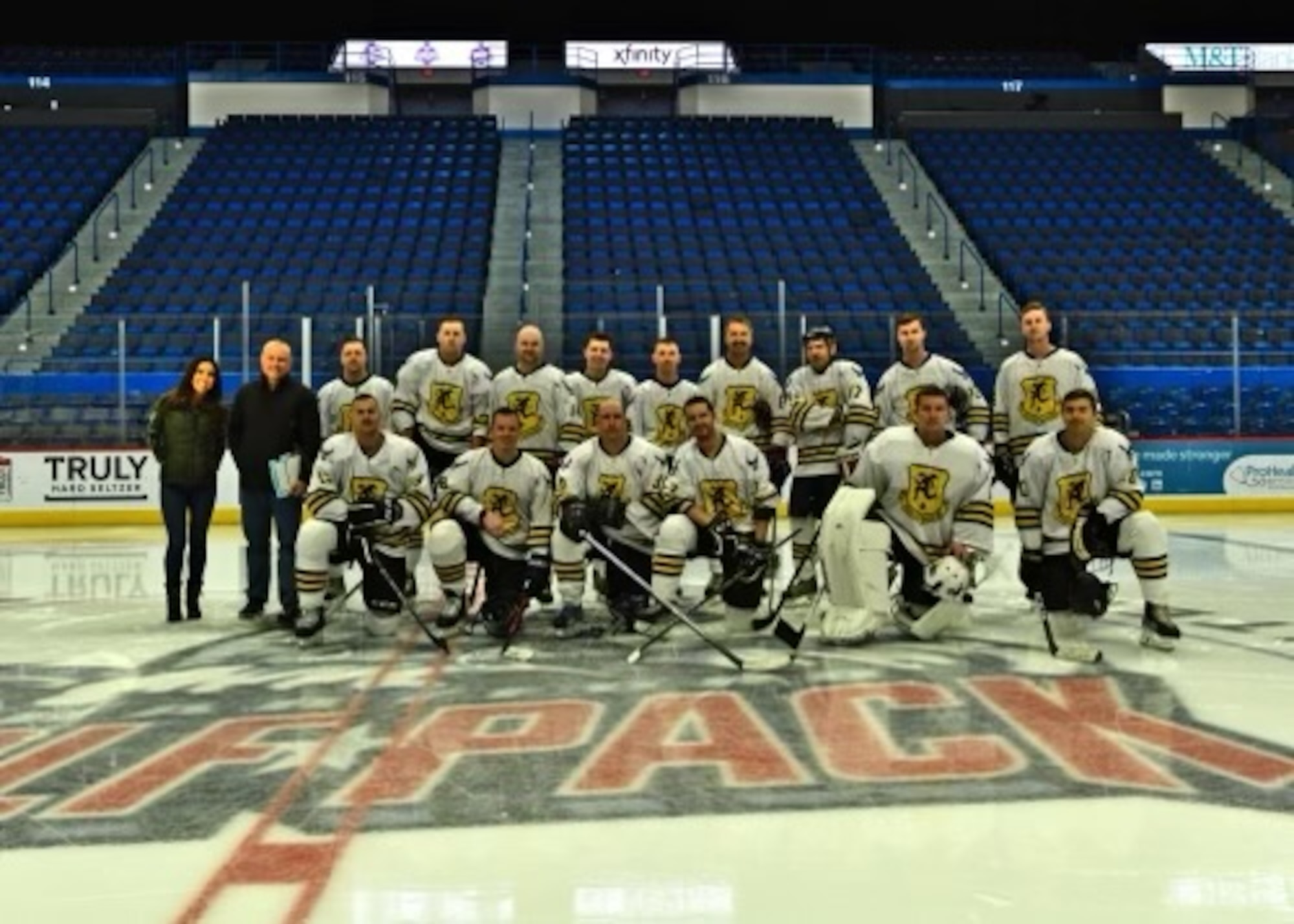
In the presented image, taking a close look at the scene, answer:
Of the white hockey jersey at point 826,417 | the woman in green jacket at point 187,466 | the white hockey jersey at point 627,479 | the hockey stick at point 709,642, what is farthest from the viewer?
the white hockey jersey at point 826,417

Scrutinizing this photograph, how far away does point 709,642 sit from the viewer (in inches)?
206

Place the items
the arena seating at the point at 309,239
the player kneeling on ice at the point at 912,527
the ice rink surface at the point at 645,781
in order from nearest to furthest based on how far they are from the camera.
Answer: the ice rink surface at the point at 645,781
the player kneeling on ice at the point at 912,527
the arena seating at the point at 309,239

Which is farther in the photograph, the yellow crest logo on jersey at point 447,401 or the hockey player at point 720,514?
the yellow crest logo on jersey at point 447,401

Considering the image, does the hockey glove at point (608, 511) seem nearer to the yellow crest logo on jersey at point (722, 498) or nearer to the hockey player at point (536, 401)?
the yellow crest logo on jersey at point (722, 498)

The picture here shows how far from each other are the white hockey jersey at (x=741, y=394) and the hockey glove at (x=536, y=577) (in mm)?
1831

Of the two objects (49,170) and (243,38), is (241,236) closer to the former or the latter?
(49,170)

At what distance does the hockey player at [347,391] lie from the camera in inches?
288

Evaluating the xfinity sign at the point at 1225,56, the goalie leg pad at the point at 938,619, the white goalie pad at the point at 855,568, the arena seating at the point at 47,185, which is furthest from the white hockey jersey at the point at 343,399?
the xfinity sign at the point at 1225,56

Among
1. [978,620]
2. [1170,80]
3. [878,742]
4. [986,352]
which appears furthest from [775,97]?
[878,742]

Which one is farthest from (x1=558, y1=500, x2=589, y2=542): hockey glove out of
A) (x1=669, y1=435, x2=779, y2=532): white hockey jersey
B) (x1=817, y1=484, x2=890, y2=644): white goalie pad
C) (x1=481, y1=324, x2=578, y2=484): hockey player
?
(x1=481, y1=324, x2=578, y2=484): hockey player

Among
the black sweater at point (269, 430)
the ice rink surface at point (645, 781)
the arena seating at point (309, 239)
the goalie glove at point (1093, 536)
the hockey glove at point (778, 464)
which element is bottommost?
the ice rink surface at point (645, 781)

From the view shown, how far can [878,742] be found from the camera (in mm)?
3879

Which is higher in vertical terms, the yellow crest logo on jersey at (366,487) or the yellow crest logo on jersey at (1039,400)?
the yellow crest logo on jersey at (1039,400)

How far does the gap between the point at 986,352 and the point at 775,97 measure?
453 inches
